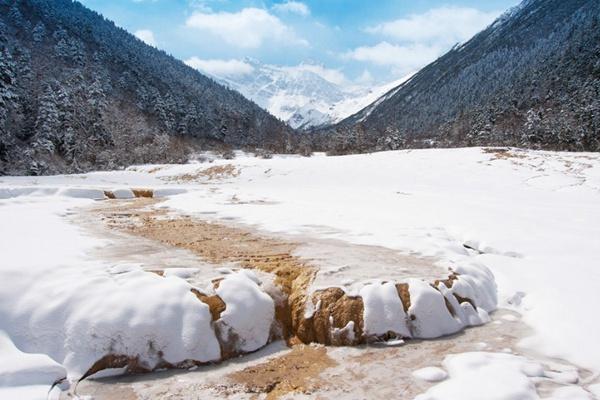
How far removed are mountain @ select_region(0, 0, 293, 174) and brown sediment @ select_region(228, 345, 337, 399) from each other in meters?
39.1

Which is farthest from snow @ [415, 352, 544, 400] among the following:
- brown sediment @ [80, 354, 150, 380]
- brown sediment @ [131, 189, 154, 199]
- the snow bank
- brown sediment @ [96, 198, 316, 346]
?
brown sediment @ [131, 189, 154, 199]

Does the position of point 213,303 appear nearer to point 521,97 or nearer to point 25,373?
point 25,373

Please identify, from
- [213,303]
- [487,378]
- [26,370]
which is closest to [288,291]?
[213,303]

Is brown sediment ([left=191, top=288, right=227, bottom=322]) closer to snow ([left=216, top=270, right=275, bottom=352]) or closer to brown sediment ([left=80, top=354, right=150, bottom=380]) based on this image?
snow ([left=216, top=270, right=275, bottom=352])

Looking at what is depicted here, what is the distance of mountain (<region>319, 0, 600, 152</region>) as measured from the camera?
207 feet

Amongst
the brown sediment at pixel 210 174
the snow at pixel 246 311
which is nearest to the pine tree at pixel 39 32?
the brown sediment at pixel 210 174

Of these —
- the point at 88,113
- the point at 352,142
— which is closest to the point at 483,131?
the point at 352,142

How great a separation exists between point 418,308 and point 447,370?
1.30m

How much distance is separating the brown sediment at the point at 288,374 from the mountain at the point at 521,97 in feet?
195

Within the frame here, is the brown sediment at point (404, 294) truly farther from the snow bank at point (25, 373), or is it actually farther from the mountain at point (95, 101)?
the mountain at point (95, 101)

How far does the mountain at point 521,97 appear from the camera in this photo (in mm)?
63072

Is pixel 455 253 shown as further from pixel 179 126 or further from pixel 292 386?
pixel 179 126

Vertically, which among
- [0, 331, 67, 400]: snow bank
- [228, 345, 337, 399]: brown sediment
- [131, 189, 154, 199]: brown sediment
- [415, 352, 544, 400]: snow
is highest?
[131, 189, 154, 199]: brown sediment

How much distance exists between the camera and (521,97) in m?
107
